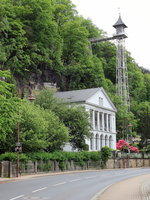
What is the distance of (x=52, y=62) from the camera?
81312 mm

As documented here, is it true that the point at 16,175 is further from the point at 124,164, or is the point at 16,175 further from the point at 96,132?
the point at 96,132

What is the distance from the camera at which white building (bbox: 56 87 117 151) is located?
7025 cm

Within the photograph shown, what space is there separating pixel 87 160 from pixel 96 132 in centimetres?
2229

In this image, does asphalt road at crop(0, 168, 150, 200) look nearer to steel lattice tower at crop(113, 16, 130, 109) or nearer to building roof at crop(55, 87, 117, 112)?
building roof at crop(55, 87, 117, 112)

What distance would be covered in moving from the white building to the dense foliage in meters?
3.47

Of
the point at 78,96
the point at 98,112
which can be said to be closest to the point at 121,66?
the point at 98,112

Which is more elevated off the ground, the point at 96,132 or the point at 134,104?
the point at 134,104

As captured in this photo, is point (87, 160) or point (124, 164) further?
point (124, 164)

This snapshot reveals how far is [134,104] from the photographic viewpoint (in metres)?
106

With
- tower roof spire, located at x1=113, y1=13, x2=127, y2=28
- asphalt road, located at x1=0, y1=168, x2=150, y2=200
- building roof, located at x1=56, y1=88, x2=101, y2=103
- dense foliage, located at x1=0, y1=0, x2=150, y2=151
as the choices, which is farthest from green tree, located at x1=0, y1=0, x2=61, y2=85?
asphalt road, located at x1=0, y1=168, x2=150, y2=200

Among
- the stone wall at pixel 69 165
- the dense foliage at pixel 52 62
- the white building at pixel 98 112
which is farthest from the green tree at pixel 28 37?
the stone wall at pixel 69 165

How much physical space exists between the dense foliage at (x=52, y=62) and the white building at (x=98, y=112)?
347 centimetres

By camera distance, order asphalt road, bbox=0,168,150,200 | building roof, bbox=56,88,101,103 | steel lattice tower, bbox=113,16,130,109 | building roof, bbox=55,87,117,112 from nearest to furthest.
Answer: asphalt road, bbox=0,168,150,200 < building roof, bbox=55,87,117,112 < building roof, bbox=56,88,101,103 < steel lattice tower, bbox=113,16,130,109

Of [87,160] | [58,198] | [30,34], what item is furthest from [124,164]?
[58,198]
